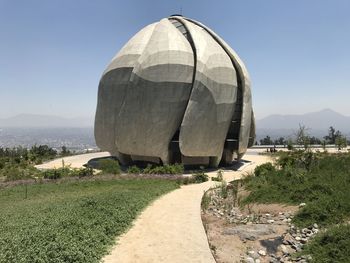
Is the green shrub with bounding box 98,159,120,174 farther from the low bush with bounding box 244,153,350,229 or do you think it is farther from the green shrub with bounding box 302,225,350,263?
the green shrub with bounding box 302,225,350,263

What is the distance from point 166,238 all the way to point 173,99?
1846 cm

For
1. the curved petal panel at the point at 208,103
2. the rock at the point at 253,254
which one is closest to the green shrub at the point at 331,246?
the rock at the point at 253,254

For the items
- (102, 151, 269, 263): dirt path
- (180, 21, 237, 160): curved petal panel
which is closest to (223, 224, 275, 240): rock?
(102, 151, 269, 263): dirt path

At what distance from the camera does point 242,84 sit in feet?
105

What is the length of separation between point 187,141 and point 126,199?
44.4ft

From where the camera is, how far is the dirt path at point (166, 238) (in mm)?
9328

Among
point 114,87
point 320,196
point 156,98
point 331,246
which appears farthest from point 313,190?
point 114,87

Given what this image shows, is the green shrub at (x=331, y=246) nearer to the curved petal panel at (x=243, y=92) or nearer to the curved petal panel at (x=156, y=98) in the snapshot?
the curved petal panel at (x=156, y=98)

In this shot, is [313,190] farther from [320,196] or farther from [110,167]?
[110,167]

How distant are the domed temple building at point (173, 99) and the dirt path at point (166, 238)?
12.9m

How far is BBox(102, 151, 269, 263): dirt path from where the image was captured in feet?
30.6

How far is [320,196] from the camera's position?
13.0 meters

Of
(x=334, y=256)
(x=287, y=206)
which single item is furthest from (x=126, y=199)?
(x=334, y=256)

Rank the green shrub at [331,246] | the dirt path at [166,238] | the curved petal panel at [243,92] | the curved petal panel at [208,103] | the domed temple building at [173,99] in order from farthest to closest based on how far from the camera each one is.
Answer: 1. the curved petal panel at [243,92]
2. the domed temple building at [173,99]
3. the curved petal panel at [208,103]
4. the dirt path at [166,238]
5. the green shrub at [331,246]
